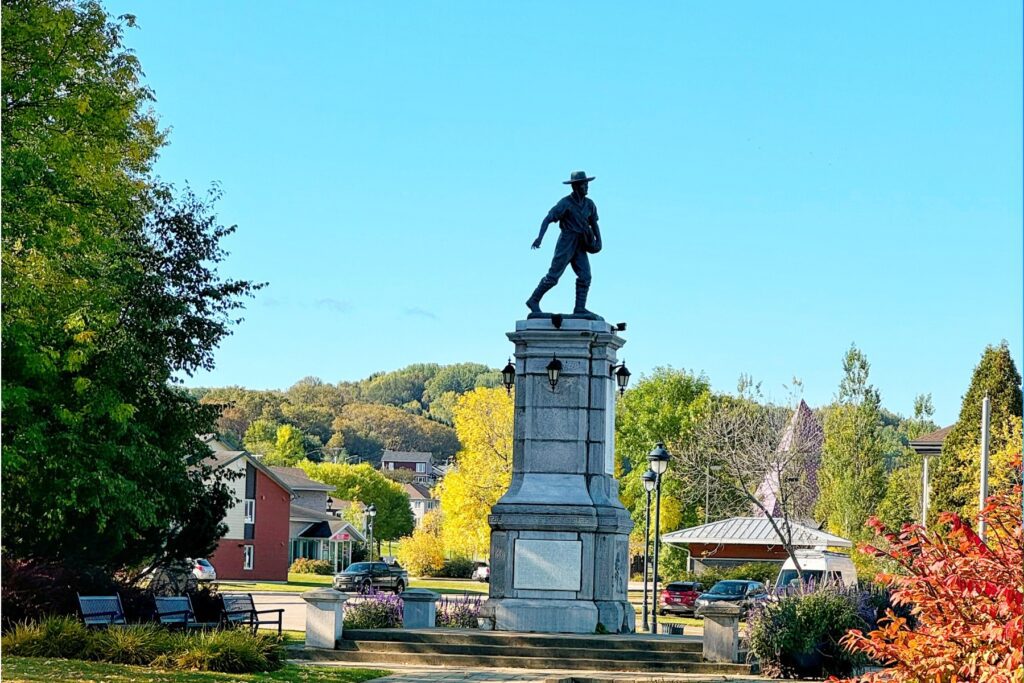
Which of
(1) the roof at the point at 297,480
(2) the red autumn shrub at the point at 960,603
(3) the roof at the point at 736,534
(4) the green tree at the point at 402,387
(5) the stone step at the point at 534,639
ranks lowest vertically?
(5) the stone step at the point at 534,639

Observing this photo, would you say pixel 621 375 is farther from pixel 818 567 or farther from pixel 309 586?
pixel 309 586

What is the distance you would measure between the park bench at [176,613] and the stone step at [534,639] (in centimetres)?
321

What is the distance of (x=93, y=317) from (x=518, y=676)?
31.1ft

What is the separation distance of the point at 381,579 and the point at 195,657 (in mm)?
39492

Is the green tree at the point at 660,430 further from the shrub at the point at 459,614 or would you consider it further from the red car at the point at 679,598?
the shrub at the point at 459,614

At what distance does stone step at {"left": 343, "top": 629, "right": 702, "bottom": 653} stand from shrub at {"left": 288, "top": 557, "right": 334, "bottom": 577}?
67017 millimetres

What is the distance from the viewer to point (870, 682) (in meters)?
10.5

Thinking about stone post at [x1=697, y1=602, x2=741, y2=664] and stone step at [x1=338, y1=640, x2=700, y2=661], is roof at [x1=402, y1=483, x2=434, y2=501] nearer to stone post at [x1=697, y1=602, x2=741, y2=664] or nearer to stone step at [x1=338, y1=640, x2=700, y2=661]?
stone step at [x1=338, y1=640, x2=700, y2=661]

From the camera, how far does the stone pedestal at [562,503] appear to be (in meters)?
21.3

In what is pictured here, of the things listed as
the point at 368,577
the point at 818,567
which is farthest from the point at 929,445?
the point at 368,577

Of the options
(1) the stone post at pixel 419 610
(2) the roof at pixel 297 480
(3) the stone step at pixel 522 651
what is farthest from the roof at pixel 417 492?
(3) the stone step at pixel 522 651

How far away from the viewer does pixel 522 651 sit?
20047mm

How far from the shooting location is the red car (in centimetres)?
4531

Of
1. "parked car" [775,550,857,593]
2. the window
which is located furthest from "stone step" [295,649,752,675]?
the window
